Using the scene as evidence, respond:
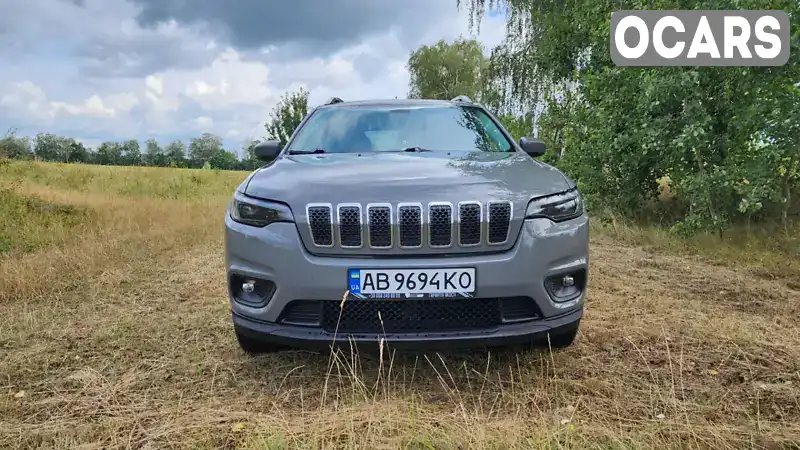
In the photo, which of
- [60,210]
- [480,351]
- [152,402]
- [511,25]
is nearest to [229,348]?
[152,402]

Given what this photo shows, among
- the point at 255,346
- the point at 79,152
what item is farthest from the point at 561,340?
the point at 79,152

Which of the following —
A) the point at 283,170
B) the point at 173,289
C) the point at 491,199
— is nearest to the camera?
the point at 491,199

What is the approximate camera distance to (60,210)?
9.14m

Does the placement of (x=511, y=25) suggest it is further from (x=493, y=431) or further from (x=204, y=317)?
(x=493, y=431)

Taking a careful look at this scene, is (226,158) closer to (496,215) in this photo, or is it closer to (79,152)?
(79,152)

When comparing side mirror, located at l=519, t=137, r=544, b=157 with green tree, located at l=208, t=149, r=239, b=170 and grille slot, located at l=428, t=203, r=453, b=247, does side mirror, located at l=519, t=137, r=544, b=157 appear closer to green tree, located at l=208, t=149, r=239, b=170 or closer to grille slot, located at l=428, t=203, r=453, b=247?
grille slot, located at l=428, t=203, r=453, b=247

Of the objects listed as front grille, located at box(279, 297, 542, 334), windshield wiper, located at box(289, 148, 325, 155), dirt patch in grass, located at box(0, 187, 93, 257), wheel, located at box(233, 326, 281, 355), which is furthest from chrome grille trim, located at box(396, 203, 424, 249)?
dirt patch in grass, located at box(0, 187, 93, 257)

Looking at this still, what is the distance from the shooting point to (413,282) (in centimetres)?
239

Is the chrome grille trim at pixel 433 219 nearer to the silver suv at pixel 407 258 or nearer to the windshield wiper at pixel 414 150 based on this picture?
the silver suv at pixel 407 258

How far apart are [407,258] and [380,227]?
18 cm

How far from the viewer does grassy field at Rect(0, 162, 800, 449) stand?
85.1 inches

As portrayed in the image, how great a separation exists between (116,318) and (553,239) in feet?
10.8

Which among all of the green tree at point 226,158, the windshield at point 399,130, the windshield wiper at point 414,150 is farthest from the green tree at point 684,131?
the green tree at point 226,158

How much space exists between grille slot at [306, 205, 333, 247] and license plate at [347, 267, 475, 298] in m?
0.19
